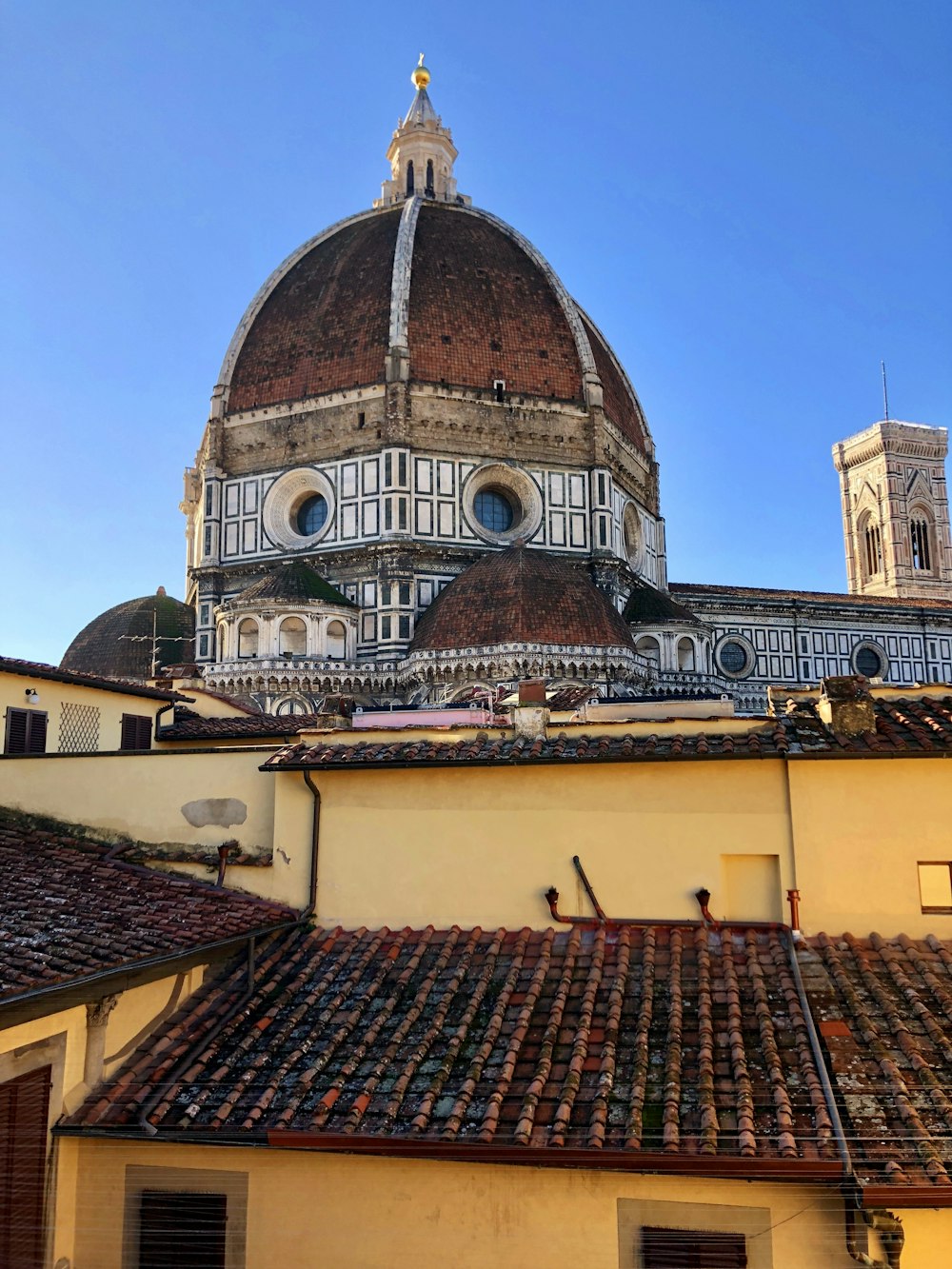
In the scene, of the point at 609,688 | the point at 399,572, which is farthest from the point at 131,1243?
the point at 399,572

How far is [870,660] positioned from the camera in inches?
1903

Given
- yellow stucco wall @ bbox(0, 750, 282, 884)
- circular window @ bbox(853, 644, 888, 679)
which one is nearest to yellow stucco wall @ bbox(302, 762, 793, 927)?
yellow stucco wall @ bbox(0, 750, 282, 884)

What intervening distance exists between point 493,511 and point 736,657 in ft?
49.4

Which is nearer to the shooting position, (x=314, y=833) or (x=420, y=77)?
(x=314, y=833)

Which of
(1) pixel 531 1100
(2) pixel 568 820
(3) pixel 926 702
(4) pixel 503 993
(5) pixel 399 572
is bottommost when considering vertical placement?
(1) pixel 531 1100

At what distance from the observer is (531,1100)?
21.0 ft

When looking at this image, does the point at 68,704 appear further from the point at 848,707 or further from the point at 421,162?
the point at 421,162

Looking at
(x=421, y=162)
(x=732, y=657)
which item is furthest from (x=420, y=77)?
(x=732, y=657)

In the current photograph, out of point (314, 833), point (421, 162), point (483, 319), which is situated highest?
point (421, 162)

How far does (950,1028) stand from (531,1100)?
279cm

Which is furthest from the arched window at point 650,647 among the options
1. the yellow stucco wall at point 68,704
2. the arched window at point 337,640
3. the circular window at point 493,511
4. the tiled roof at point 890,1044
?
the tiled roof at point 890,1044

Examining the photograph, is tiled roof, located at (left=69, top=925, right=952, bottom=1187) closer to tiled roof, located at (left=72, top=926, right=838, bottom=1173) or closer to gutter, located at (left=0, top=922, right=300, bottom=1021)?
tiled roof, located at (left=72, top=926, right=838, bottom=1173)

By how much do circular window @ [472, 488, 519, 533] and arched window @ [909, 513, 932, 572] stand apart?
40.2 metres

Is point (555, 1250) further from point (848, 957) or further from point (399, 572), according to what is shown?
point (399, 572)
